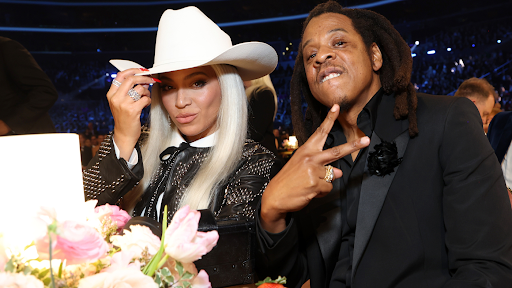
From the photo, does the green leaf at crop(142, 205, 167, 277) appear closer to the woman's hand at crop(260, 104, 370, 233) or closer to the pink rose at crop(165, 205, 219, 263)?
the pink rose at crop(165, 205, 219, 263)

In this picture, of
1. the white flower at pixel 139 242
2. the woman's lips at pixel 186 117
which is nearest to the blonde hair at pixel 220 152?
the woman's lips at pixel 186 117

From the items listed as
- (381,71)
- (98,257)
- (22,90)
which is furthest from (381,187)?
(22,90)

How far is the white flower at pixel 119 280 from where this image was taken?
0.51 m

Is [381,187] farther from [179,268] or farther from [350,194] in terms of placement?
[179,268]

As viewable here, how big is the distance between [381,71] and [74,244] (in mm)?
1219

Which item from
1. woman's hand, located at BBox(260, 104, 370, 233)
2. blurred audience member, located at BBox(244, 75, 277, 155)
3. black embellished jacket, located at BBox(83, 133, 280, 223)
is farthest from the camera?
blurred audience member, located at BBox(244, 75, 277, 155)

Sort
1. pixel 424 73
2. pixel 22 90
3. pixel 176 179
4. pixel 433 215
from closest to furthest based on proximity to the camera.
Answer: pixel 433 215, pixel 176 179, pixel 22 90, pixel 424 73

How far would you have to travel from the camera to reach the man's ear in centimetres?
140

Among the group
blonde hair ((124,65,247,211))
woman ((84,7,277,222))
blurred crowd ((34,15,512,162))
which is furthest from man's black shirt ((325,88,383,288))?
blurred crowd ((34,15,512,162))

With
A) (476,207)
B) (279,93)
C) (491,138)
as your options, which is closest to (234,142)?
(476,207)

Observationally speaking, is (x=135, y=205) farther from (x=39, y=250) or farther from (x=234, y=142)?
(x=39, y=250)

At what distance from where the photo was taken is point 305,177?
3.52 ft

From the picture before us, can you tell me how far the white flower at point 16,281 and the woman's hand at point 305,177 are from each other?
2.32 ft

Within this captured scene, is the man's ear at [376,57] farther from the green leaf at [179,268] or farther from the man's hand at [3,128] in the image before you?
the man's hand at [3,128]
